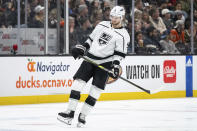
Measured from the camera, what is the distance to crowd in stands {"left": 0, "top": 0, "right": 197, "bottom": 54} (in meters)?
10.6

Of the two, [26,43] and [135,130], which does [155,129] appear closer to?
[135,130]

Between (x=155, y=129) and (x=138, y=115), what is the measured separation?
1.77 metres

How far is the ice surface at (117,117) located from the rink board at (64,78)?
0.32m

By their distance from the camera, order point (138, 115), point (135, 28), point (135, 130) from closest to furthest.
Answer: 1. point (135, 130)
2. point (138, 115)
3. point (135, 28)

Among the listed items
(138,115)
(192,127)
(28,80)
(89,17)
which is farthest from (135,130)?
(89,17)

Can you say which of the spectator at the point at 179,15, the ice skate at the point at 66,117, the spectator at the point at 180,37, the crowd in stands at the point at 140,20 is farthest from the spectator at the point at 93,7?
the ice skate at the point at 66,117

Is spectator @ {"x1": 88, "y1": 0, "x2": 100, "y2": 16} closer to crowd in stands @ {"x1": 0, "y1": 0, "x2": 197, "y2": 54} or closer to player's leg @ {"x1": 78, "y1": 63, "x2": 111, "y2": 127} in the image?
crowd in stands @ {"x1": 0, "y1": 0, "x2": 197, "y2": 54}

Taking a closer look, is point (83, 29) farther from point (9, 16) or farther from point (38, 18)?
point (9, 16)

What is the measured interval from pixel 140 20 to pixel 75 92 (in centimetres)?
538

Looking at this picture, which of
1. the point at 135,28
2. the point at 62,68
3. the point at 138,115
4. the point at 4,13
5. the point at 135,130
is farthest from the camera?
the point at 135,28

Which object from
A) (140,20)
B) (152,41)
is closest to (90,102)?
(140,20)

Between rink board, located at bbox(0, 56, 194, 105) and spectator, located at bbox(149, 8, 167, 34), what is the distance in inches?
31.1

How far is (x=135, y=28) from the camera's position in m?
12.1

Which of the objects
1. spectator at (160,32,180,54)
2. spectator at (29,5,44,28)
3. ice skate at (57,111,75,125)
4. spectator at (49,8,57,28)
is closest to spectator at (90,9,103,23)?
spectator at (49,8,57,28)
